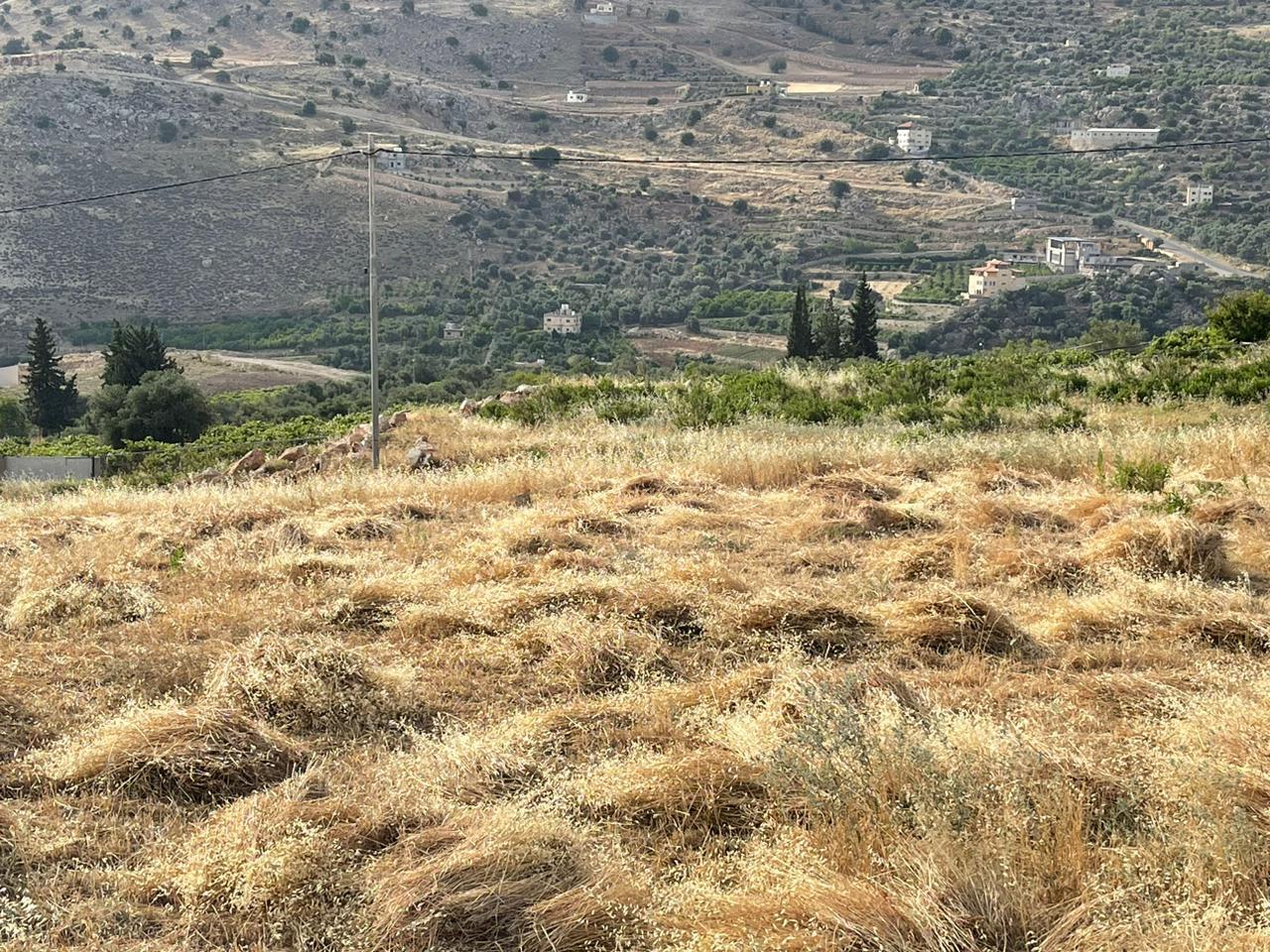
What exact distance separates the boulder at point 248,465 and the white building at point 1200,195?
74.1 metres

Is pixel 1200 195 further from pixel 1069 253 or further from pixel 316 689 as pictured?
pixel 316 689

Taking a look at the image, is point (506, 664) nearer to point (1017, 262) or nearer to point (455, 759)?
point (455, 759)

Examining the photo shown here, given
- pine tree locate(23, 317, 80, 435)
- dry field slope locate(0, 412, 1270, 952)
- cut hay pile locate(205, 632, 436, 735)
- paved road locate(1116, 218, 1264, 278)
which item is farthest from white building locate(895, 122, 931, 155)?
cut hay pile locate(205, 632, 436, 735)

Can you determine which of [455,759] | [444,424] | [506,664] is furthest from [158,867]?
[444,424]

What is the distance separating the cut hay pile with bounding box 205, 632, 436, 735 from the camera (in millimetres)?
4773

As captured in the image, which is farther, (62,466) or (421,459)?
(62,466)

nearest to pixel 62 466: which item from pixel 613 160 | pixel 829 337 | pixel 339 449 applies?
pixel 339 449

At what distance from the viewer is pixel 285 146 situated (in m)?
86.3

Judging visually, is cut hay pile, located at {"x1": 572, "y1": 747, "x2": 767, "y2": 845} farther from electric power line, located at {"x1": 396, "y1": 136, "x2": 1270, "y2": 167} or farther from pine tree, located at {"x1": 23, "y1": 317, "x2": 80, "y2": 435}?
pine tree, located at {"x1": 23, "y1": 317, "x2": 80, "y2": 435}

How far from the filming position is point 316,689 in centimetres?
486

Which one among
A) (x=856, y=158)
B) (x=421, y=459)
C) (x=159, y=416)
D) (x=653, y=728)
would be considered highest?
(x=856, y=158)

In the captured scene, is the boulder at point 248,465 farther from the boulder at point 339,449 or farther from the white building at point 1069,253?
the white building at point 1069,253

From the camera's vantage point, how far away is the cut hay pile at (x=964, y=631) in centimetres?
547

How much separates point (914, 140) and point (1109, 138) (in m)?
15.1
